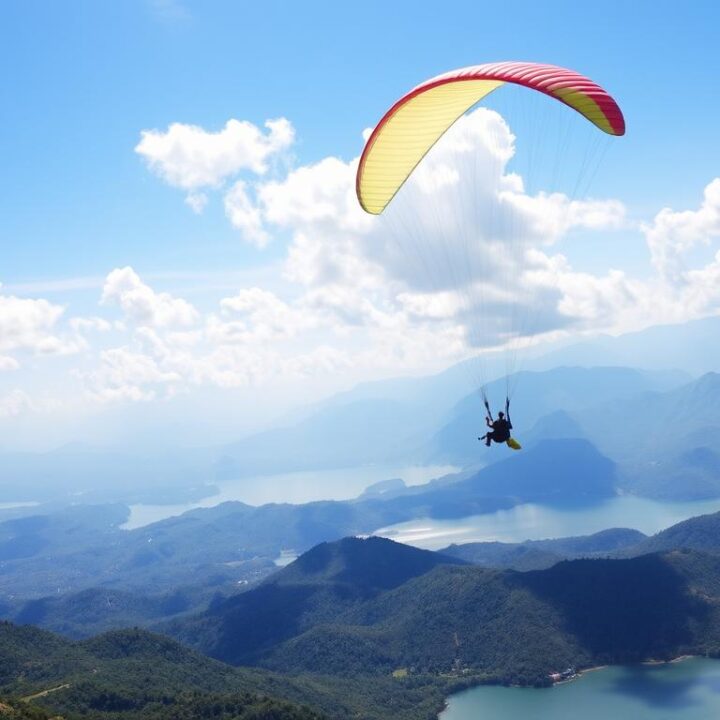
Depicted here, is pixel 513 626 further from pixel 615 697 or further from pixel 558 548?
pixel 558 548

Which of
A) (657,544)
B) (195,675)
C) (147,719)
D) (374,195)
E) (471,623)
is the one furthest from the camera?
(657,544)

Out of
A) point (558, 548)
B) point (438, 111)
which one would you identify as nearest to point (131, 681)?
point (438, 111)

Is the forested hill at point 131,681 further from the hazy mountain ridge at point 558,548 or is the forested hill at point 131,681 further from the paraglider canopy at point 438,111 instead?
the hazy mountain ridge at point 558,548

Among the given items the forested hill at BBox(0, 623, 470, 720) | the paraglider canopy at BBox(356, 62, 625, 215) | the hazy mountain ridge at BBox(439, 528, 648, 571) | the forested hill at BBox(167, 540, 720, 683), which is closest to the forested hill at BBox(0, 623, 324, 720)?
the forested hill at BBox(0, 623, 470, 720)

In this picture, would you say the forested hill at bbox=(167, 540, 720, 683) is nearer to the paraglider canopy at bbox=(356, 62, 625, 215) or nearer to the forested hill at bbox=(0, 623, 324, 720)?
the forested hill at bbox=(0, 623, 324, 720)

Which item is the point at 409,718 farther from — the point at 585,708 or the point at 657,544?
the point at 657,544

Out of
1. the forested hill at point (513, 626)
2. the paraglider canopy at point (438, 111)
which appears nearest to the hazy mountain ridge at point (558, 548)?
the forested hill at point (513, 626)

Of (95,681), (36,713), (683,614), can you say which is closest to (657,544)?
(683,614)
